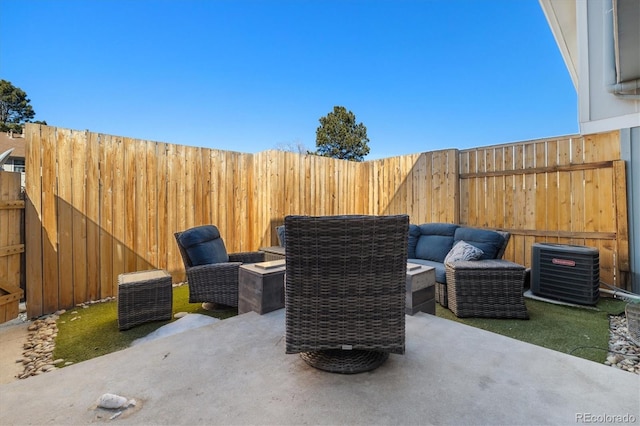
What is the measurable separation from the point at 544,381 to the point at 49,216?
4705 millimetres

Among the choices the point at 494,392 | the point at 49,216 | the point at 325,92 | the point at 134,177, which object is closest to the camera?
the point at 494,392

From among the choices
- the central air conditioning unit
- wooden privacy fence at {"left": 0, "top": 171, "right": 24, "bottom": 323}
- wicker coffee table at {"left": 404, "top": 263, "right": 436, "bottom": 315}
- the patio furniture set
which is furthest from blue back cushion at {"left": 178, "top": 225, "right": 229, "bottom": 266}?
the central air conditioning unit

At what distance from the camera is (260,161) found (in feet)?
16.2

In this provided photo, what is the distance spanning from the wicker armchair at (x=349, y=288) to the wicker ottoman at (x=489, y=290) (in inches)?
70.3

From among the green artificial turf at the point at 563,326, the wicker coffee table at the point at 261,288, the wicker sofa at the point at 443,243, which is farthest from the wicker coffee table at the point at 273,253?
the green artificial turf at the point at 563,326

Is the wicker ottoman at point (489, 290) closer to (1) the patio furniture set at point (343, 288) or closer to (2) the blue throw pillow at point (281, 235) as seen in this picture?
(1) the patio furniture set at point (343, 288)

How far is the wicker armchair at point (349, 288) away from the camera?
1434 mm

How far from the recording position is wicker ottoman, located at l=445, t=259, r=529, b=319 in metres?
2.86

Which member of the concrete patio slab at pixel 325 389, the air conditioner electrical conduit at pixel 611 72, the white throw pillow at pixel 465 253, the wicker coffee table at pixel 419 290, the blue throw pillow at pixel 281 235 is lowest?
the concrete patio slab at pixel 325 389

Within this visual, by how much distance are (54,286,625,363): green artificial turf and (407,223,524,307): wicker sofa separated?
0.42 meters

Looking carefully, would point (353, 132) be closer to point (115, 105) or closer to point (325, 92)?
point (325, 92)

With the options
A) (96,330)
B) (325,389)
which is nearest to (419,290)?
(325,389)

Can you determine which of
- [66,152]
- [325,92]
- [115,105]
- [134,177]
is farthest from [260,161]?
[325,92]

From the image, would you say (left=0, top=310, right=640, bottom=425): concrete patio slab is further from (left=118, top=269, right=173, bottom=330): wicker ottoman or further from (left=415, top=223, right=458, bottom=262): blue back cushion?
(left=415, top=223, right=458, bottom=262): blue back cushion
